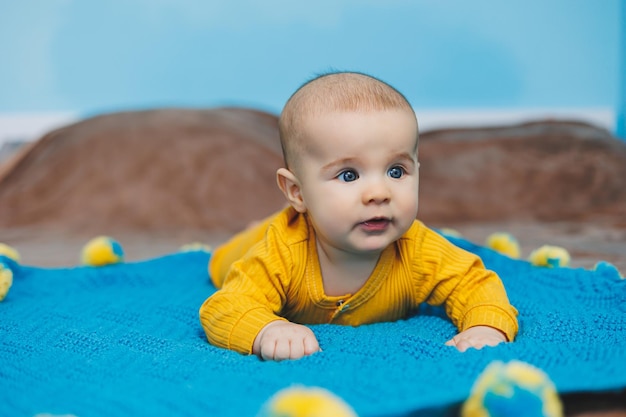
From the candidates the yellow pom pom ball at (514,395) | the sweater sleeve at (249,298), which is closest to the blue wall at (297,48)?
the sweater sleeve at (249,298)

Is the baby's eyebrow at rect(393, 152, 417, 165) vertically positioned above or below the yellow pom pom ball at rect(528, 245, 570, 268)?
above

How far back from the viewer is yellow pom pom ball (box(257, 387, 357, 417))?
56 centimetres

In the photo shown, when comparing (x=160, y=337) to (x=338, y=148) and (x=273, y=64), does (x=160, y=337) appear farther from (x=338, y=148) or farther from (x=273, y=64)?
(x=273, y=64)

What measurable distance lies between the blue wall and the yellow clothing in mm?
3336

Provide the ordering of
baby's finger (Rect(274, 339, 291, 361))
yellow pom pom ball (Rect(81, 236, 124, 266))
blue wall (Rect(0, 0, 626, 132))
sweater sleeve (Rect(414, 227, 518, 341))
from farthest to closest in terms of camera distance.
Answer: blue wall (Rect(0, 0, 626, 132)) → yellow pom pom ball (Rect(81, 236, 124, 266)) → sweater sleeve (Rect(414, 227, 518, 341)) → baby's finger (Rect(274, 339, 291, 361))

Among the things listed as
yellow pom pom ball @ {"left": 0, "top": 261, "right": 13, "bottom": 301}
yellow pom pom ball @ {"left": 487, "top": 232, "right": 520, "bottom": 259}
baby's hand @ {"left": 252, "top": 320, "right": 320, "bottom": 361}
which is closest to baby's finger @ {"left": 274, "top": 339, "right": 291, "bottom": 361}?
baby's hand @ {"left": 252, "top": 320, "right": 320, "bottom": 361}

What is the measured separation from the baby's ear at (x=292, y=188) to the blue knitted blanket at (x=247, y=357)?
0.19 meters

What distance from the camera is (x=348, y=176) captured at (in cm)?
98

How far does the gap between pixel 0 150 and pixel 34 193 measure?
1.78m

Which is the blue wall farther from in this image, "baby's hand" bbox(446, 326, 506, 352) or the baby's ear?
"baby's hand" bbox(446, 326, 506, 352)

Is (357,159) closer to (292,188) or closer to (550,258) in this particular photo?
(292,188)

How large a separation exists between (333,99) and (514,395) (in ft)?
1.67

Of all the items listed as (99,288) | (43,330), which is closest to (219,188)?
(99,288)

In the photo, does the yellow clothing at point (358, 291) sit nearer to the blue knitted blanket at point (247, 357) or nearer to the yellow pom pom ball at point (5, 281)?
the blue knitted blanket at point (247, 357)
